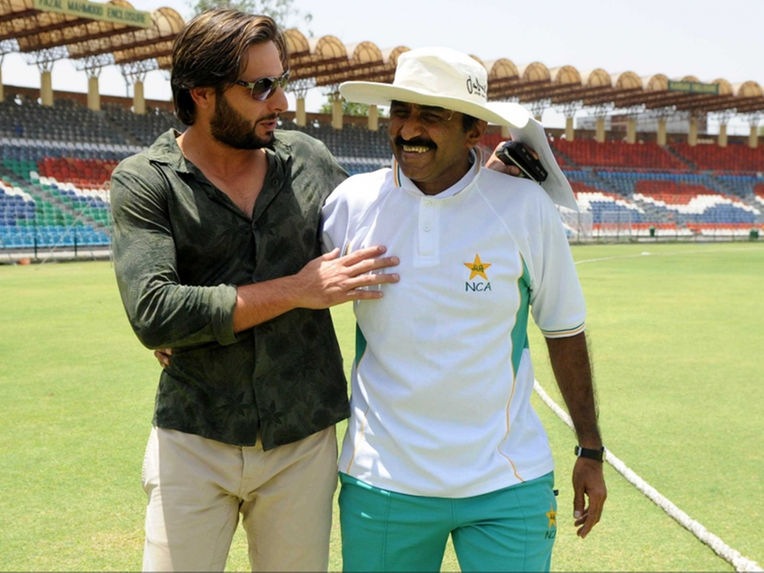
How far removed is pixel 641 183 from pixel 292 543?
54.5m

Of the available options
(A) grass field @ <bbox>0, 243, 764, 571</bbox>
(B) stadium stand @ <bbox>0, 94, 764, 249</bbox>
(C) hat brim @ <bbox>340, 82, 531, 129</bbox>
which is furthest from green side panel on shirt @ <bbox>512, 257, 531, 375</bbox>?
(B) stadium stand @ <bbox>0, 94, 764, 249</bbox>

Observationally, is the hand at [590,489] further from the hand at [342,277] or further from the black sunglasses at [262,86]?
the black sunglasses at [262,86]

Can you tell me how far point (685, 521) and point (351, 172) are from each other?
4309cm

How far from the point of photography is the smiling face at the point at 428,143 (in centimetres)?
263

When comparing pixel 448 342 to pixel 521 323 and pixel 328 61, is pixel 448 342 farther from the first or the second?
pixel 328 61

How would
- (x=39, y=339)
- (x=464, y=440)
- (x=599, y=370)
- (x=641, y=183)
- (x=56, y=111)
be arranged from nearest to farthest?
(x=464, y=440)
(x=599, y=370)
(x=39, y=339)
(x=56, y=111)
(x=641, y=183)

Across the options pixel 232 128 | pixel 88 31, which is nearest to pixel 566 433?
pixel 232 128

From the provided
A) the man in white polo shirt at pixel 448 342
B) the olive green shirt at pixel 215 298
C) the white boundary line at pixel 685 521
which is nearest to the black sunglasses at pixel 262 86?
the olive green shirt at pixel 215 298

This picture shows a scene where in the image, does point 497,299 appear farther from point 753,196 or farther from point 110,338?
point 753,196

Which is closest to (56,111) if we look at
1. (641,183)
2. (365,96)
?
(641,183)

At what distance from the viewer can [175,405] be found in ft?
8.45

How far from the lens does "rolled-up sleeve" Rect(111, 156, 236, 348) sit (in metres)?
2.35

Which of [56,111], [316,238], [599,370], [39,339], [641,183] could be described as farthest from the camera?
[641,183]

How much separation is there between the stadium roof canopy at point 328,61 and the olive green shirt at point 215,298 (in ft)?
Result: 102
